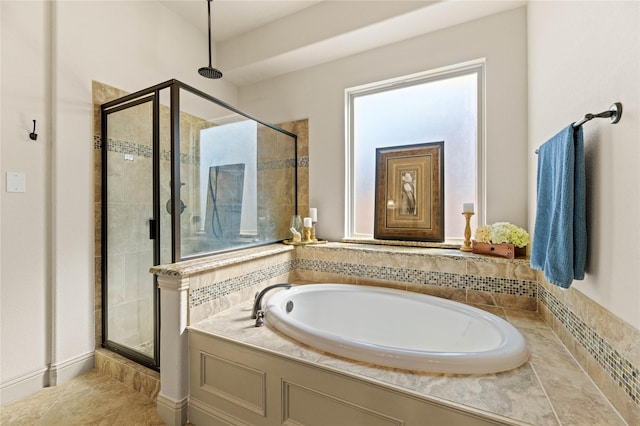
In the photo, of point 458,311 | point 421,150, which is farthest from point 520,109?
point 458,311

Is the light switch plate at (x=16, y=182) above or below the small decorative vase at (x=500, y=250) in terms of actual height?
above

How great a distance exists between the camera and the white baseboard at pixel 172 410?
1.41 m

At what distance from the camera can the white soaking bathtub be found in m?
1.06

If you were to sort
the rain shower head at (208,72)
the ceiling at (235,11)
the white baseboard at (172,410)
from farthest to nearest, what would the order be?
the ceiling at (235,11), the rain shower head at (208,72), the white baseboard at (172,410)

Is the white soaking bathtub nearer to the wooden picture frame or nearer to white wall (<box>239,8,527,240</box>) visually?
the wooden picture frame

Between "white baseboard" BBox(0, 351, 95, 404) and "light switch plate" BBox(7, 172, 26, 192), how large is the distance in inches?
42.7

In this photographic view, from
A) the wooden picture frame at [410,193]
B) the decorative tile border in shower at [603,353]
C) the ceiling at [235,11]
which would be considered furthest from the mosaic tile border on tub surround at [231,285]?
the ceiling at [235,11]

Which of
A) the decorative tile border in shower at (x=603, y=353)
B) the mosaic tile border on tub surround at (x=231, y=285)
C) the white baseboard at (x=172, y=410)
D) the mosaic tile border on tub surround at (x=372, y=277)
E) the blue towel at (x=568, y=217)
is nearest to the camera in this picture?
the decorative tile border in shower at (x=603, y=353)

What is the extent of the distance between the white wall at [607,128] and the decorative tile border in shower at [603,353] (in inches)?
5.5

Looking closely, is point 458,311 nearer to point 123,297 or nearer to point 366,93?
point 366,93

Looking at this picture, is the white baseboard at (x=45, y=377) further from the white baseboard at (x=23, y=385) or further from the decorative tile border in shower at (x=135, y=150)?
the decorative tile border in shower at (x=135, y=150)

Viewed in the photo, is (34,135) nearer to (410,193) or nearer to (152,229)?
(152,229)

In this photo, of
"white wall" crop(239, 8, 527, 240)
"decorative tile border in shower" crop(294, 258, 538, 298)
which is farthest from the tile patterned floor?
"white wall" crop(239, 8, 527, 240)

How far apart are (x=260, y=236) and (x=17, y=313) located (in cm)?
150
